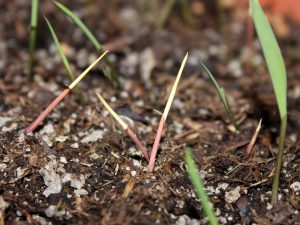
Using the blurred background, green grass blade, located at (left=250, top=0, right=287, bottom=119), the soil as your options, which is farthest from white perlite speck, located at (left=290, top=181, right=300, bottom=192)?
the blurred background

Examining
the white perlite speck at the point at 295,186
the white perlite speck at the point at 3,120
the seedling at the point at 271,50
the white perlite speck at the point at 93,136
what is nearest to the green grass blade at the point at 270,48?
the seedling at the point at 271,50

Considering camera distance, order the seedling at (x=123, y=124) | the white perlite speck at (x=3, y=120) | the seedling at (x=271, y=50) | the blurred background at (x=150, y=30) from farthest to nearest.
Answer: the blurred background at (x=150, y=30) < the white perlite speck at (x=3, y=120) < the seedling at (x=123, y=124) < the seedling at (x=271, y=50)

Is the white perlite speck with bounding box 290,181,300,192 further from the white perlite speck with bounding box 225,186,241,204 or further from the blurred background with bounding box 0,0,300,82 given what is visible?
the blurred background with bounding box 0,0,300,82

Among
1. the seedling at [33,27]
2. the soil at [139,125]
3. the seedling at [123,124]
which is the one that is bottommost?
the soil at [139,125]

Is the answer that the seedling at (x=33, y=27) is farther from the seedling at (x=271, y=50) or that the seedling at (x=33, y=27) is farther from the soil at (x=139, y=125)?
the seedling at (x=271, y=50)

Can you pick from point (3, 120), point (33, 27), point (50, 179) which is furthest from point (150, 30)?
point (50, 179)

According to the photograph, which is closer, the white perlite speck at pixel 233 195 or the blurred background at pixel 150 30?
the white perlite speck at pixel 233 195

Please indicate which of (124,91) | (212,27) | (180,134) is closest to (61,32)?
(124,91)
